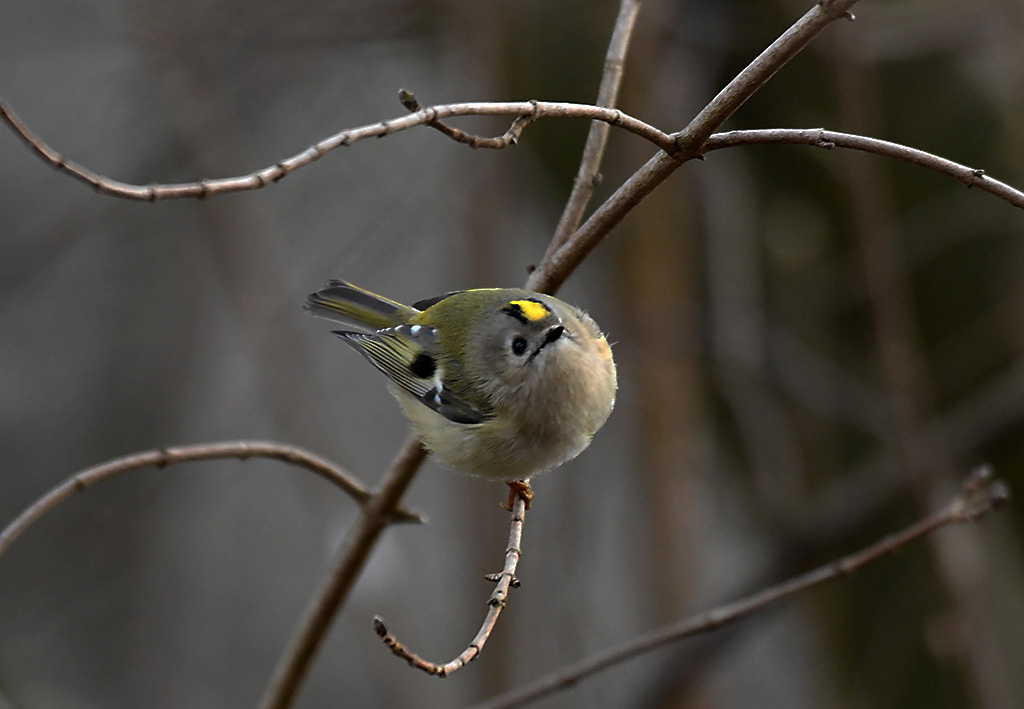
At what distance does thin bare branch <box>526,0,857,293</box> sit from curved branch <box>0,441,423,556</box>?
1.60 ft

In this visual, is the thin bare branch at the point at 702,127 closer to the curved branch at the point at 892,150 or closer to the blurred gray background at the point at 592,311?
the curved branch at the point at 892,150

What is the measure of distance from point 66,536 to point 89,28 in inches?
80.7

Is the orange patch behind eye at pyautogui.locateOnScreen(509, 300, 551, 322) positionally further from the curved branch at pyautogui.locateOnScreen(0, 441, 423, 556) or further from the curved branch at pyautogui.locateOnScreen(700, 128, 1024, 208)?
the curved branch at pyautogui.locateOnScreen(700, 128, 1024, 208)

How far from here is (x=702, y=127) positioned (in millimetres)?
1108

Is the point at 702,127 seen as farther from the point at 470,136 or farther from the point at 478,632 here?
the point at 478,632

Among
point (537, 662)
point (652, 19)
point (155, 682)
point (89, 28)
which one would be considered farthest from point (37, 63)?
point (537, 662)

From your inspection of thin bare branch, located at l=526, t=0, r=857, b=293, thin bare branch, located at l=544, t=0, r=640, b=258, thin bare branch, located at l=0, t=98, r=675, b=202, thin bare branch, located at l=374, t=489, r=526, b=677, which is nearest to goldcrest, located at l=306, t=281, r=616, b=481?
thin bare branch, located at l=544, t=0, r=640, b=258

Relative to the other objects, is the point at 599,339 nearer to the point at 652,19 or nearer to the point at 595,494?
the point at 652,19

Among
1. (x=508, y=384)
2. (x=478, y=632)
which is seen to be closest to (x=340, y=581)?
(x=508, y=384)

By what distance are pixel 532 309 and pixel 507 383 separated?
203mm

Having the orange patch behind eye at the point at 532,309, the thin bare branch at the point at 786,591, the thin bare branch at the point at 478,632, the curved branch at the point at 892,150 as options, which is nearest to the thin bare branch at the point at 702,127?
the curved branch at the point at 892,150

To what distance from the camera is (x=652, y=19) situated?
9.11ft

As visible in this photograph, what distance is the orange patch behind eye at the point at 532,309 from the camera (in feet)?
5.71

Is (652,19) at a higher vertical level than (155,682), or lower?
higher
